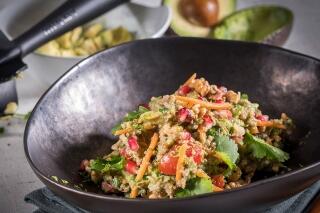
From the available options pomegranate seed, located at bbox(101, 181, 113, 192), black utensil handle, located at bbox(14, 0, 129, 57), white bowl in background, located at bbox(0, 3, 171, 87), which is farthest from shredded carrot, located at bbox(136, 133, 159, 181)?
black utensil handle, located at bbox(14, 0, 129, 57)

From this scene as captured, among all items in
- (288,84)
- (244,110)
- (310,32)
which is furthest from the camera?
(310,32)

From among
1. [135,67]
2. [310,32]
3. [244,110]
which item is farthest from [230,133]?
[310,32]

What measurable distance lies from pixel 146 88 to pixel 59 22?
741mm

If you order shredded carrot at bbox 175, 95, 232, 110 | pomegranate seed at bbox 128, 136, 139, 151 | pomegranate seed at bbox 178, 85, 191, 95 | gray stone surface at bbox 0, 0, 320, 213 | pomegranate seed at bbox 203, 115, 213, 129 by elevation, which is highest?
shredded carrot at bbox 175, 95, 232, 110

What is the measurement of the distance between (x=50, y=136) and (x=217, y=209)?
28.5 inches

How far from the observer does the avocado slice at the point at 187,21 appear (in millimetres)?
3432

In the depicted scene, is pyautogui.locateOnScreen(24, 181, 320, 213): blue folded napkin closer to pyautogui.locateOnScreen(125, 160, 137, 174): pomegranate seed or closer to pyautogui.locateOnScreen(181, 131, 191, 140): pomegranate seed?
pyautogui.locateOnScreen(125, 160, 137, 174): pomegranate seed

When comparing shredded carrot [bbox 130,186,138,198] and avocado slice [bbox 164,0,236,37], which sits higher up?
avocado slice [bbox 164,0,236,37]

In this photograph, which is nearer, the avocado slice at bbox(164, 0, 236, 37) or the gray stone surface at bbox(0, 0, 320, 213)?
the gray stone surface at bbox(0, 0, 320, 213)

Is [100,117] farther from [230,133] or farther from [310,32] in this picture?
[310,32]

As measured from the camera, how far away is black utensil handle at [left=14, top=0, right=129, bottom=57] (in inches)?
113

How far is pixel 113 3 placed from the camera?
Result: 3.10m

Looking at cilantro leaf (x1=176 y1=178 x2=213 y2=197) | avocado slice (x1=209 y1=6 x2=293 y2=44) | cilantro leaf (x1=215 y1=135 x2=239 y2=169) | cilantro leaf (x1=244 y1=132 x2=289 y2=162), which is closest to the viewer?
cilantro leaf (x1=176 y1=178 x2=213 y2=197)

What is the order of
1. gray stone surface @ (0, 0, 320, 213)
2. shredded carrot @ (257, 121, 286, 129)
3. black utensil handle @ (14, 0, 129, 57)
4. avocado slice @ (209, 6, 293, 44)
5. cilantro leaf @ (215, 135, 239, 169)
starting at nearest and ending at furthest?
cilantro leaf @ (215, 135, 239, 169), shredded carrot @ (257, 121, 286, 129), gray stone surface @ (0, 0, 320, 213), black utensil handle @ (14, 0, 129, 57), avocado slice @ (209, 6, 293, 44)
